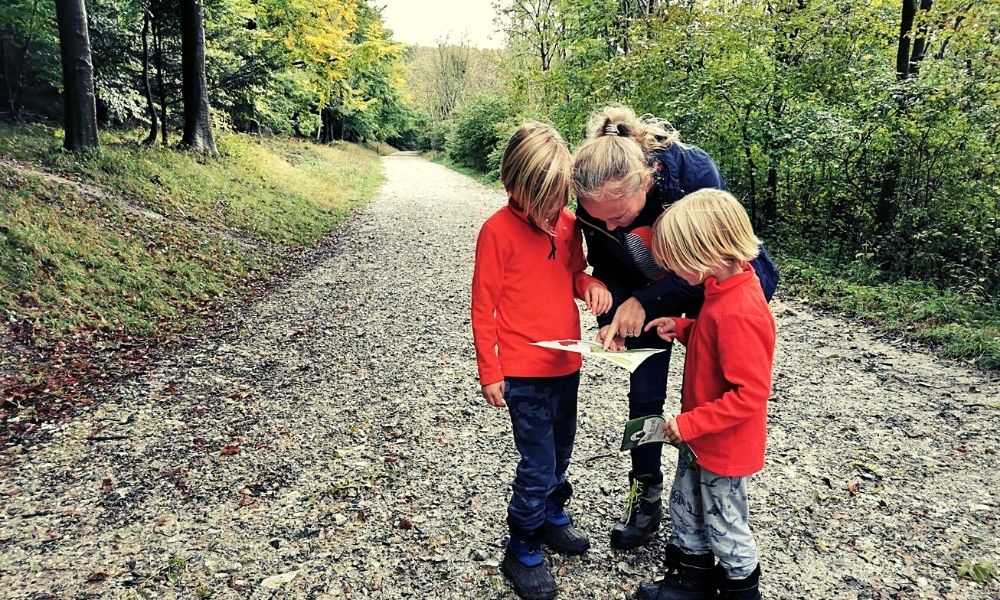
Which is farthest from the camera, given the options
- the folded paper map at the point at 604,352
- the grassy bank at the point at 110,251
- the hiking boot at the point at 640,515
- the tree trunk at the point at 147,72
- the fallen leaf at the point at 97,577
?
the tree trunk at the point at 147,72

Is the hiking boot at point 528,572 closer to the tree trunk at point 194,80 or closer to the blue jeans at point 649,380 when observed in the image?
the blue jeans at point 649,380

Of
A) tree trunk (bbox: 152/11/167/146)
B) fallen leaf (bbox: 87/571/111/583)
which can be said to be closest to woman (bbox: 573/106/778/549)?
fallen leaf (bbox: 87/571/111/583)

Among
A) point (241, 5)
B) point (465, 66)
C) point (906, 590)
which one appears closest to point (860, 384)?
point (906, 590)

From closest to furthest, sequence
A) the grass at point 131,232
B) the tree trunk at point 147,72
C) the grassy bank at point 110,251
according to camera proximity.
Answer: the grassy bank at point 110,251, the grass at point 131,232, the tree trunk at point 147,72

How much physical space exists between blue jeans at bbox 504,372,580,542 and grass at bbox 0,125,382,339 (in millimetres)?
4817

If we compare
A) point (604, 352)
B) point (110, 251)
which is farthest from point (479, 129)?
point (604, 352)

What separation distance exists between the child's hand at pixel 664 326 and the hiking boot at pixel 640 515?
866 millimetres

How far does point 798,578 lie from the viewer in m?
2.66

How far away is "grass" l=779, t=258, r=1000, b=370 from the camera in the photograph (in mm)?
4980

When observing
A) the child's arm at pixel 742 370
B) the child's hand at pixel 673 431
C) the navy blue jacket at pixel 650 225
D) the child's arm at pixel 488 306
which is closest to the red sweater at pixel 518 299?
the child's arm at pixel 488 306

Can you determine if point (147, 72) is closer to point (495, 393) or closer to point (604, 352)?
point (495, 393)

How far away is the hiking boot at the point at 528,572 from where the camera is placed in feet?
8.40

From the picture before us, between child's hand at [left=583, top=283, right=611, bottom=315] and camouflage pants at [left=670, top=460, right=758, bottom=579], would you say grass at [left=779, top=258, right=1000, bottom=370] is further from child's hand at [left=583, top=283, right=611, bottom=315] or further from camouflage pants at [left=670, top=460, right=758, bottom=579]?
child's hand at [left=583, top=283, right=611, bottom=315]

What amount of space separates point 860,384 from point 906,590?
95.6 inches
